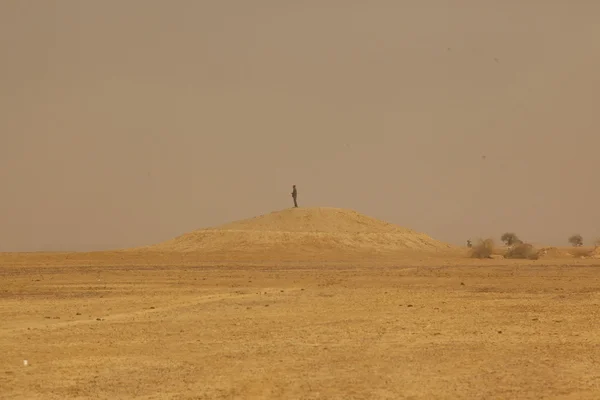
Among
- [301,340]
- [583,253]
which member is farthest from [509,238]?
[301,340]

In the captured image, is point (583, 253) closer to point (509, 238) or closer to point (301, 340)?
point (509, 238)

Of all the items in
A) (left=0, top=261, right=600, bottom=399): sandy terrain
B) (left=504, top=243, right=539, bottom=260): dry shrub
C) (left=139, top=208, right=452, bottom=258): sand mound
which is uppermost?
(left=139, top=208, right=452, bottom=258): sand mound

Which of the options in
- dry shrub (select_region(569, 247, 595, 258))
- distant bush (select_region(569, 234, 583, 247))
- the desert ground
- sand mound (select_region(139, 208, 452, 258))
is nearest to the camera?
the desert ground

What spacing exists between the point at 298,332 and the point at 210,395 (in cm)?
544

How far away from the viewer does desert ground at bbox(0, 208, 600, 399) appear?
9.78m

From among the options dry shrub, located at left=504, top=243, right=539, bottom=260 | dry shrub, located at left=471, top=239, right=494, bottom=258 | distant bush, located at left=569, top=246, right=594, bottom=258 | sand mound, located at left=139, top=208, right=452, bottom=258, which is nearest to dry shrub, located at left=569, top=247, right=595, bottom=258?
distant bush, located at left=569, top=246, right=594, bottom=258

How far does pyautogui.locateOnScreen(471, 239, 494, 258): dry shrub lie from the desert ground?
2431cm

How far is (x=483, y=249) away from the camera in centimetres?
5250

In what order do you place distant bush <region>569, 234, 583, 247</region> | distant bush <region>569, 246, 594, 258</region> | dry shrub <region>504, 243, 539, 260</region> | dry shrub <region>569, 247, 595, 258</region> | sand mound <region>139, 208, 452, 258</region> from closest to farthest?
dry shrub <region>504, 243, 539, 260</region>
sand mound <region>139, 208, 452, 258</region>
distant bush <region>569, 246, 594, 258</region>
dry shrub <region>569, 247, 595, 258</region>
distant bush <region>569, 234, 583, 247</region>

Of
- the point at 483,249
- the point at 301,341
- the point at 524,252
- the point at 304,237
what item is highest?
the point at 304,237

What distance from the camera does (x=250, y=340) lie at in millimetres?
13703

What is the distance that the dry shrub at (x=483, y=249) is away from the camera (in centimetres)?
5247

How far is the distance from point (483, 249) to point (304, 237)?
44.8 feet

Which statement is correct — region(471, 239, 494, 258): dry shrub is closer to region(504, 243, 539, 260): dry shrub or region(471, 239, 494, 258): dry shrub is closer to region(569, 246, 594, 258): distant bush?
region(504, 243, 539, 260): dry shrub
